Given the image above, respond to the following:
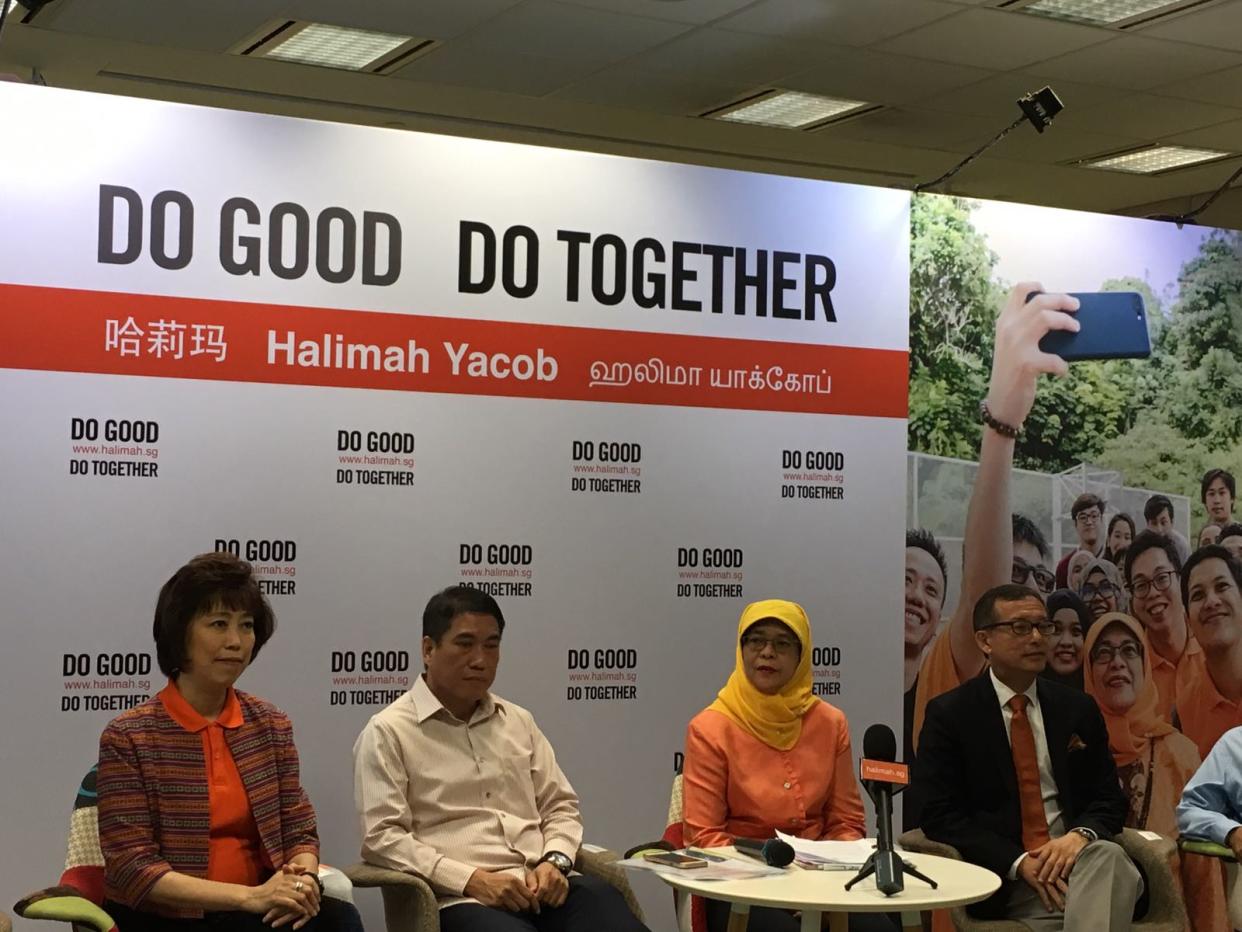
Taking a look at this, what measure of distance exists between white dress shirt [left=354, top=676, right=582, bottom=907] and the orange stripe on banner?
114 centimetres

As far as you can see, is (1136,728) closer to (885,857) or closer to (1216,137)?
(885,857)

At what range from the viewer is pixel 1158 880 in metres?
4.41

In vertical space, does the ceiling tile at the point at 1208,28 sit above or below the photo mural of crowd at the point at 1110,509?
above

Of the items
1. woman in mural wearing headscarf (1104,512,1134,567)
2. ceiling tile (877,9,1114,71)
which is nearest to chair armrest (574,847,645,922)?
woman in mural wearing headscarf (1104,512,1134,567)

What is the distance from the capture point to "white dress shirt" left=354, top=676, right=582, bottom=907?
4.05m

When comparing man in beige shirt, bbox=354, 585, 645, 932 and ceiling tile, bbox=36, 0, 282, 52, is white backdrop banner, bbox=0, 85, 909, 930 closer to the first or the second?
man in beige shirt, bbox=354, 585, 645, 932

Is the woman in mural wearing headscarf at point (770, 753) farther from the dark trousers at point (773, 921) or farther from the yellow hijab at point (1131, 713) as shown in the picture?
the yellow hijab at point (1131, 713)

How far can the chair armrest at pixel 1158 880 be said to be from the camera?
4.35 meters

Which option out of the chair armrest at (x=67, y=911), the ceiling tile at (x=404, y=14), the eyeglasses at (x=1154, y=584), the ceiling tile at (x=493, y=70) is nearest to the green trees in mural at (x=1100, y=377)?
the eyeglasses at (x=1154, y=584)

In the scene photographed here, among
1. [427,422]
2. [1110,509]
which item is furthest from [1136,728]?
[427,422]

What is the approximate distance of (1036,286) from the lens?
591 centimetres

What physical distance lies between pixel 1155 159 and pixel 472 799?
6.10 metres

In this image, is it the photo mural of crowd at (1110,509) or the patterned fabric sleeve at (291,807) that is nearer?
the patterned fabric sleeve at (291,807)

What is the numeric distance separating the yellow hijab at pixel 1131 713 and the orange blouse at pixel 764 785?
191 centimetres
